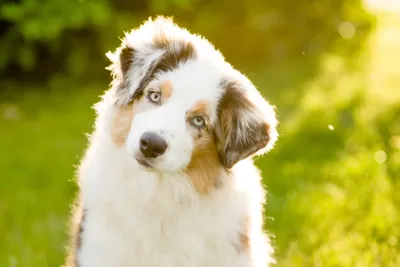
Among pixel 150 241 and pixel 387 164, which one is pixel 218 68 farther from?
pixel 387 164

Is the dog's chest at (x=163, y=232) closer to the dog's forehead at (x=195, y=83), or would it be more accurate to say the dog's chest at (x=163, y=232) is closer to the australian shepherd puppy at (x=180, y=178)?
the australian shepherd puppy at (x=180, y=178)

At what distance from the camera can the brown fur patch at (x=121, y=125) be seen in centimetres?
404

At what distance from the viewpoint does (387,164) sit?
23.1 ft

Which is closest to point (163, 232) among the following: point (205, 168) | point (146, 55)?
point (205, 168)

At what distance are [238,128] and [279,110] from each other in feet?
19.2

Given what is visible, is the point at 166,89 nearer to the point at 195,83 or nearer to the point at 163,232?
the point at 195,83

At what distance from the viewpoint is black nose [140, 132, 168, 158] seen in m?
3.70

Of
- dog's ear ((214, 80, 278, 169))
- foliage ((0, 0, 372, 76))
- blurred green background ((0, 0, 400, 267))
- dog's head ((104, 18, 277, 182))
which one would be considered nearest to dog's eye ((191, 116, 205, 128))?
dog's head ((104, 18, 277, 182))

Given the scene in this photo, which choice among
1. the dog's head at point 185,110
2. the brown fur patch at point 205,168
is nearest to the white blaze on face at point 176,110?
the dog's head at point 185,110

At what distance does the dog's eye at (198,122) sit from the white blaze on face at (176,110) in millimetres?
39

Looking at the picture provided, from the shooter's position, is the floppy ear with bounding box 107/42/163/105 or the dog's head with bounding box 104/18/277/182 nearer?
the dog's head with bounding box 104/18/277/182

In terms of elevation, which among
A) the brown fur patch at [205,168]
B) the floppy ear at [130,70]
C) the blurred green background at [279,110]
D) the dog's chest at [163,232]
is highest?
the blurred green background at [279,110]

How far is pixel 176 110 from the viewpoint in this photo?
3844 mm

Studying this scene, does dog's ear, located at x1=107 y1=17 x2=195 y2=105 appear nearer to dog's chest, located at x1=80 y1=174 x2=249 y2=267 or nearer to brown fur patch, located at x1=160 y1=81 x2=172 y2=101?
brown fur patch, located at x1=160 y1=81 x2=172 y2=101
